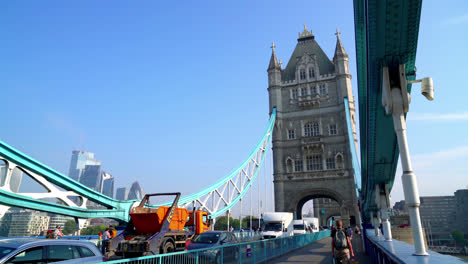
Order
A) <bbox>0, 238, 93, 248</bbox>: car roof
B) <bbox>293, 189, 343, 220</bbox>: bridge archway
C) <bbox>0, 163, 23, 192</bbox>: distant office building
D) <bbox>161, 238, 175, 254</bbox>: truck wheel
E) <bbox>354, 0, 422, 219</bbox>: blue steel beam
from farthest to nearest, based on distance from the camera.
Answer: <bbox>293, 189, 343, 220</bbox>: bridge archway → <bbox>0, 163, 23, 192</bbox>: distant office building → <bbox>161, 238, 175, 254</bbox>: truck wheel → <bbox>354, 0, 422, 219</bbox>: blue steel beam → <bbox>0, 238, 93, 248</bbox>: car roof

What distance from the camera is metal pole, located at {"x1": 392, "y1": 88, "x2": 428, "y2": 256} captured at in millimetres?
5680

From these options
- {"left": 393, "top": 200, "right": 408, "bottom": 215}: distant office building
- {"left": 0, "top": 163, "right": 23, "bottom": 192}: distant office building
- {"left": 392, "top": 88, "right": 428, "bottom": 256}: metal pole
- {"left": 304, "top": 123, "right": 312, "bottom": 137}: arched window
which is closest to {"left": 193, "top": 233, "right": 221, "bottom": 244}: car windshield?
{"left": 392, "top": 88, "right": 428, "bottom": 256}: metal pole

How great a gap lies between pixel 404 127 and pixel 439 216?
5445cm

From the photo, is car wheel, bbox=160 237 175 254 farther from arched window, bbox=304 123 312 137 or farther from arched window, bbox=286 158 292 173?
arched window, bbox=304 123 312 137

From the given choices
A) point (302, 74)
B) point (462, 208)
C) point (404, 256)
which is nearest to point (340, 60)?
point (302, 74)

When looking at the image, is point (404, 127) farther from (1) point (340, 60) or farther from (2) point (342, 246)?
(1) point (340, 60)

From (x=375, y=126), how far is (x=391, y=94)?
123 inches

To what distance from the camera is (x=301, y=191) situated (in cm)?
4000

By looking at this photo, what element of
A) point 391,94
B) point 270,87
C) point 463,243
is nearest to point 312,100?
point 270,87

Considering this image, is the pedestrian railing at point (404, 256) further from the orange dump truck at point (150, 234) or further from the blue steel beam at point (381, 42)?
the orange dump truck at point (150, 234)

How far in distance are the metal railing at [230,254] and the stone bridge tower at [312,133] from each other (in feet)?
83.5

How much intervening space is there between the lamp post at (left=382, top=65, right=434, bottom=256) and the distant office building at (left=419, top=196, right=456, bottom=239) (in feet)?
159

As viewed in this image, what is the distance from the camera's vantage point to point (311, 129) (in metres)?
43.1

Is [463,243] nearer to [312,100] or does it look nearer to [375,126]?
[312,100]
